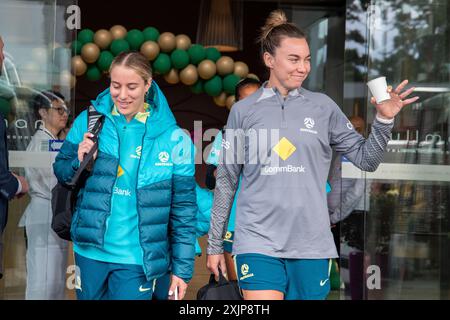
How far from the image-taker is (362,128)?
19.1ft

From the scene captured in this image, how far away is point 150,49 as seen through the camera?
809 centimetres

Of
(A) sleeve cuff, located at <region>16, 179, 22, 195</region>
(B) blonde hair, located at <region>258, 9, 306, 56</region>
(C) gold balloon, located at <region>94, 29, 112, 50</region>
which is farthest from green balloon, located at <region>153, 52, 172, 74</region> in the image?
(B) blonde hair, located at <region>258, 9, 306, 56</region>

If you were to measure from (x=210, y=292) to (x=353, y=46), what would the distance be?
9.27 feet

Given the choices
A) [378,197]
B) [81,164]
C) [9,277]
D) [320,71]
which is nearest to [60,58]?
[9,277]

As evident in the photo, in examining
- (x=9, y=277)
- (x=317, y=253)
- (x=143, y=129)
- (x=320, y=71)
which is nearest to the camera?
(x=317, y=253)

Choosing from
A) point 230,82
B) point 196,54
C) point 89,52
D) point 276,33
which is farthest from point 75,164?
point 230,82

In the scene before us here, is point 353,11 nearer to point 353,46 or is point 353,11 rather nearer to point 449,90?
point 353,46

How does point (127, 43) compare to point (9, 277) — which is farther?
point (127, 43)

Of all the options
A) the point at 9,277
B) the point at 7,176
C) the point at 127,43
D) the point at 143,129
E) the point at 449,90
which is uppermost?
the point at 127,43

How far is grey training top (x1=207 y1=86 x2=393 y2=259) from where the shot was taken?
356 cm

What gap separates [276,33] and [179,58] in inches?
176

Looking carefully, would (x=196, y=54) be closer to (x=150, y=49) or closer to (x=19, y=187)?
(x=150, y=49)

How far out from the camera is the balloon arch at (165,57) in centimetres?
800

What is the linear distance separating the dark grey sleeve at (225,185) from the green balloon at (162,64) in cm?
448
